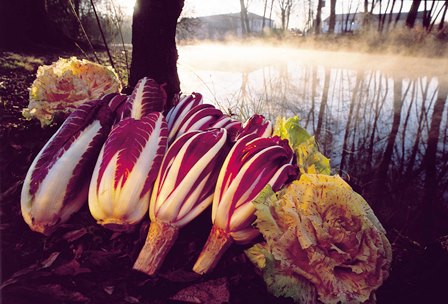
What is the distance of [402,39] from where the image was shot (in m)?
17.6

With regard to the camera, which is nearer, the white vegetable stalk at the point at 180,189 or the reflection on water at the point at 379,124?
the white vegetable stalk at the point at 180,189

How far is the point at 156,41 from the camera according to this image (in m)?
2.86

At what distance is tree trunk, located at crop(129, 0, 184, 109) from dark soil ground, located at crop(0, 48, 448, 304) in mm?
1451

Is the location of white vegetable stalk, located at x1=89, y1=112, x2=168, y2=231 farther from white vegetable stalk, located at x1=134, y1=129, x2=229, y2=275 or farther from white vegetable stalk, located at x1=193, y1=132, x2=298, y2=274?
white vegetable stalk, located at x1=193, y1=132, x2=298, y2=274

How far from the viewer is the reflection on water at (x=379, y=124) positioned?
12.9 ft

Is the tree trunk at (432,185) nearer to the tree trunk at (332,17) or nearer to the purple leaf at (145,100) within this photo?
the purple leaf at (145,100)

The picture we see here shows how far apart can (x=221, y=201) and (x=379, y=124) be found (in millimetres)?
5748

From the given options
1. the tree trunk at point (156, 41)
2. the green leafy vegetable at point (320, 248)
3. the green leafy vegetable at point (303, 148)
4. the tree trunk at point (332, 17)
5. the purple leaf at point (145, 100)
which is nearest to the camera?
the green leafy vegetable at point (320, 248)

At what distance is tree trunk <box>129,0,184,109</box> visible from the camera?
9.01 feet

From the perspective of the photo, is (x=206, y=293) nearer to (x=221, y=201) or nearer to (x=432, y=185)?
(x=221, y=201)

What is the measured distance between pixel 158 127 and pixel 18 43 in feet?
22.4

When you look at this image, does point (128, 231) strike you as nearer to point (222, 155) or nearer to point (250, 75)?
point (222, 155)

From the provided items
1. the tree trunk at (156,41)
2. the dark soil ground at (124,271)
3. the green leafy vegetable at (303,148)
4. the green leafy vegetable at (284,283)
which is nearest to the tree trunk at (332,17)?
the tree trunk at (156,41)

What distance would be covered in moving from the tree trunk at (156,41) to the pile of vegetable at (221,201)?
1289 mm
